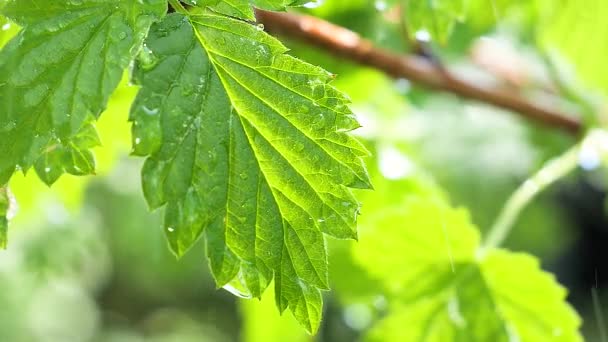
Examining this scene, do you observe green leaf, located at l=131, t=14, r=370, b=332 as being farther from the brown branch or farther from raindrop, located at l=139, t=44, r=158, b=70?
the brown branch

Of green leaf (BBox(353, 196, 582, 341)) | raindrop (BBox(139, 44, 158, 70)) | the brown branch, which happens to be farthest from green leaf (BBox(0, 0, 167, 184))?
green leaf (BBox(353, 196, 582, 341))

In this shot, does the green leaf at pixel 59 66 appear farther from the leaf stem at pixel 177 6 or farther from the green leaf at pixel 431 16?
the green leaf at pixel 431 16

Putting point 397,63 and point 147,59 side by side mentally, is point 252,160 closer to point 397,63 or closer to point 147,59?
point 147,59

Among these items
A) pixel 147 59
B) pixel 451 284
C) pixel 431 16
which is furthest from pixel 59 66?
pixel 451 284

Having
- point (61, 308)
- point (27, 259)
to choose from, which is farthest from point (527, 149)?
point (61, 308)

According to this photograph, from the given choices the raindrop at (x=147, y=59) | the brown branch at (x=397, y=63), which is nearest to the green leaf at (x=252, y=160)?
the raindrop at (x=147, y=59)

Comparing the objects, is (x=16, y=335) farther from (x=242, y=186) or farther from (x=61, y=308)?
(x=242, y=186)
